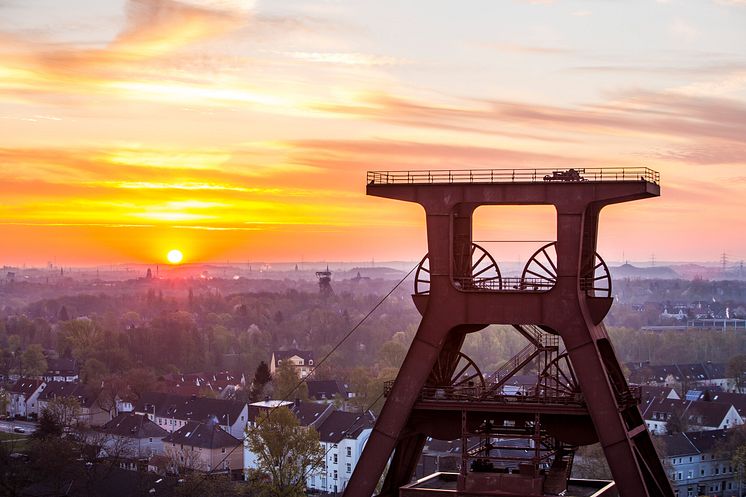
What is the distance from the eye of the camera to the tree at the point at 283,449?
317ft

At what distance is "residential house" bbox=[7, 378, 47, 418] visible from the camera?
168750mm

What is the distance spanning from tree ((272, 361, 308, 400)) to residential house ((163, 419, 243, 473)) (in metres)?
15.7

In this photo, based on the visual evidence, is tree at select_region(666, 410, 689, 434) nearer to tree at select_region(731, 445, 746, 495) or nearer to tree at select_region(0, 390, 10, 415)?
tree at select_region(731, 445, 746, 495)

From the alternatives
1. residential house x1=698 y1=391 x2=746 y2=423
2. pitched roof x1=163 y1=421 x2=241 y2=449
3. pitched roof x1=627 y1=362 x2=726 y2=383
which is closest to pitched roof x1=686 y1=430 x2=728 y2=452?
residential house x1=698 y1=391 x2=746 y2=423

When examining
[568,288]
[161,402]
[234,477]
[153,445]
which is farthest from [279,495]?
[161,402]

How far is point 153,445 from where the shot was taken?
134250 millimetres

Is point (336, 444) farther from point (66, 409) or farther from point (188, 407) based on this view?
point (66, 409)

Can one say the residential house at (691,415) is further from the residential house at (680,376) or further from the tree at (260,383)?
the tree at (260,383)

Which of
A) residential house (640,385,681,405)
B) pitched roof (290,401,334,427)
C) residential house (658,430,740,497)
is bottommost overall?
residential house (658,430,740,497)

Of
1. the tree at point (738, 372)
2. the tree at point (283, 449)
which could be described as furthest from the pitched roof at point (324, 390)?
the tree at point (283, 449)

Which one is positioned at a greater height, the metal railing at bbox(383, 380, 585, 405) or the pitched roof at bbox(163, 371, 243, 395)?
the pitched roof at bbox(163, 371, 243, 395)

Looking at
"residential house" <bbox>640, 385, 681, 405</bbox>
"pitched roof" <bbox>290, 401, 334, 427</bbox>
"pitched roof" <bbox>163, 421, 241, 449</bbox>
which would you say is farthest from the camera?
"residential house" <bbox>640, 385, 681, 405</bbox>

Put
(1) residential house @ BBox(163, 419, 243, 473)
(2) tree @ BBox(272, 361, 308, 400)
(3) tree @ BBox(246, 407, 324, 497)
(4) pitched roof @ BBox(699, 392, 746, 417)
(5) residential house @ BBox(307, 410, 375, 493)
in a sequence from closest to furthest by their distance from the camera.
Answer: (3) tree @ BBox(246, 407, 324, 497) → (5) residential house @ BBox(307, 410, 375, 493) → (1) residential house @ BBox(163, 419, 243, 473) → (2) tree @ BBox(272, 361, 308, 400) → (4) pitched roof @ BBox(699, 392, 746, 417)

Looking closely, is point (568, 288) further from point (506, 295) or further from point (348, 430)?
point (348, 430)
